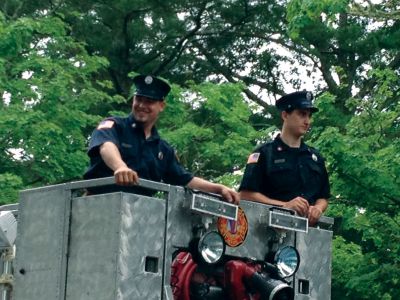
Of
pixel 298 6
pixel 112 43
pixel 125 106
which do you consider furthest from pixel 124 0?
pixel 298 6

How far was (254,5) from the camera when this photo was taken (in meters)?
23.9

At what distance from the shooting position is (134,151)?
6910mm

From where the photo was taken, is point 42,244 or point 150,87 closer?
point 42,244

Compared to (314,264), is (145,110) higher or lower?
higher

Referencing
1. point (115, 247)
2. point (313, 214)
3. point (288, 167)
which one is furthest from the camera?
point (288, 167)

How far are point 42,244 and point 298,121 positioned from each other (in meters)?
1.85

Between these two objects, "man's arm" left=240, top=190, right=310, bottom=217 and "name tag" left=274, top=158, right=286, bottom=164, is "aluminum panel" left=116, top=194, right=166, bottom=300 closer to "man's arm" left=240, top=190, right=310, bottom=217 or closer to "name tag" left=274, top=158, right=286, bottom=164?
"man's arm" left=240, top=190, right=310, bottom=217

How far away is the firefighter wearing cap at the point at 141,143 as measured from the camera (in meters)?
6.79

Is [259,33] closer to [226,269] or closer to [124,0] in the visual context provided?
[124,0]

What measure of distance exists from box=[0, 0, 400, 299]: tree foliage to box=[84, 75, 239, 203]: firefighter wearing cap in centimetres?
686

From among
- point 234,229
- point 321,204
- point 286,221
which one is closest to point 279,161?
point 321,204

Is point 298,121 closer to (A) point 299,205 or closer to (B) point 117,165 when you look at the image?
(A) point 299,205

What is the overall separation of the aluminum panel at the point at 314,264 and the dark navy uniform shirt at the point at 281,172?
10.0 inches

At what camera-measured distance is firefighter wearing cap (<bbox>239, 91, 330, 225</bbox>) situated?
7.45 meters
